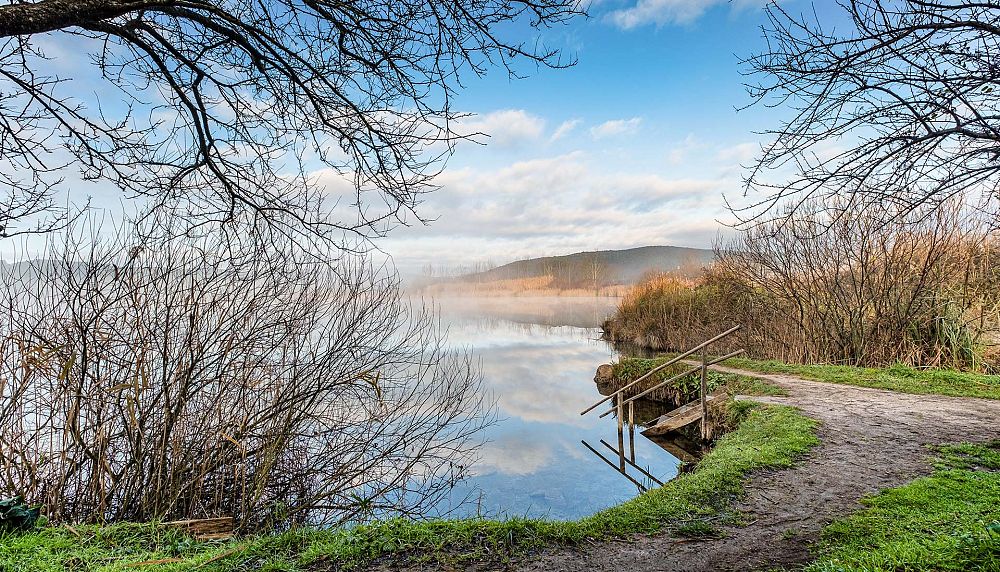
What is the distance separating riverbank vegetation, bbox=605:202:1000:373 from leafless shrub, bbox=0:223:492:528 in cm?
919

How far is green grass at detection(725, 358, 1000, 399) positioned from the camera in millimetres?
10347

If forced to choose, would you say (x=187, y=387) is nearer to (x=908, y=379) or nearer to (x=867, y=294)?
(x=908, y=379)

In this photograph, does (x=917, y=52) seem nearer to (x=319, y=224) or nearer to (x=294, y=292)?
(x=319, y=224)

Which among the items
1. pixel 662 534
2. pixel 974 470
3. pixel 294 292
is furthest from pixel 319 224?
pixel 974 470

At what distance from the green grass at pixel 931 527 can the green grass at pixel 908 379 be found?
17.6 feet

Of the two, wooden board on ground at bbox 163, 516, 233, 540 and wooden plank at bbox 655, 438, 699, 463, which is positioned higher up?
wooden board on ground at bbox 163, 516, 233, 540

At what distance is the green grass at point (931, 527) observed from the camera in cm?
287

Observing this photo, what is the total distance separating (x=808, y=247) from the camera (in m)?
15.8

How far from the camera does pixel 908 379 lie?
37.5 ft

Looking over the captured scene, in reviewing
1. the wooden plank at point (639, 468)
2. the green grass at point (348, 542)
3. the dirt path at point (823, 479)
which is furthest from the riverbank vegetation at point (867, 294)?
the green grass at point (348, 542)

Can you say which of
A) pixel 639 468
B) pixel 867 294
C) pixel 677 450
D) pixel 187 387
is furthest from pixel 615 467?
pixel 867 294

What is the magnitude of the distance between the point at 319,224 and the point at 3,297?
3.18m

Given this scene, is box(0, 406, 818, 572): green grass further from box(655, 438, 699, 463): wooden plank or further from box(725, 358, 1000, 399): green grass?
box(725, 358, 1000, 399): green grass

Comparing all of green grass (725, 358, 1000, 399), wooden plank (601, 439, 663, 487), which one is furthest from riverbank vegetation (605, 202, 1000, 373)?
wooden plank (601, 439, 663, 487)
